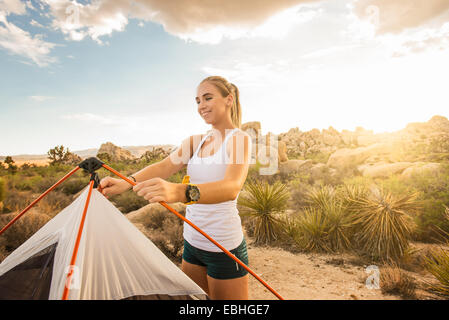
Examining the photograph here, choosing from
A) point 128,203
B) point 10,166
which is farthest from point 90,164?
point 10,166

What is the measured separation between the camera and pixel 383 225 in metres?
5.85

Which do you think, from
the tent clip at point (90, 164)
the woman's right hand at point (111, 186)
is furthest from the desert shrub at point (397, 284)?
the tent clip at point (90, 164)

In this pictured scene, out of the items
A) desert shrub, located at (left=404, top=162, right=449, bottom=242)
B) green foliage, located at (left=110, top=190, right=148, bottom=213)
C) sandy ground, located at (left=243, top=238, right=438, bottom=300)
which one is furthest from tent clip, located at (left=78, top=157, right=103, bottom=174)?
green foliage, located at (left=110, top=190, right=148, bottom=213)

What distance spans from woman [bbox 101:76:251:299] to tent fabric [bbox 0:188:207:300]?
0.46 ft

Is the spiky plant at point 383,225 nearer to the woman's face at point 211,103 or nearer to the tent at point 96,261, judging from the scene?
the tent at point 96,261

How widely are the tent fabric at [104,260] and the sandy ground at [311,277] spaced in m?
3.01

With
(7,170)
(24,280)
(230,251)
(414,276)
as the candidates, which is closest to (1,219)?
(24,280)

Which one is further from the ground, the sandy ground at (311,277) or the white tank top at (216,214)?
the white tank top at (216,214)

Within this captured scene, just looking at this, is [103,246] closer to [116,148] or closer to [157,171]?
[157,171]

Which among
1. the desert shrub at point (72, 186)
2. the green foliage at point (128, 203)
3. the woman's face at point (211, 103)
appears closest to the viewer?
the woman's face at point (211, 103)

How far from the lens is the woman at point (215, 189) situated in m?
1.37

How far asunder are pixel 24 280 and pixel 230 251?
132cm
